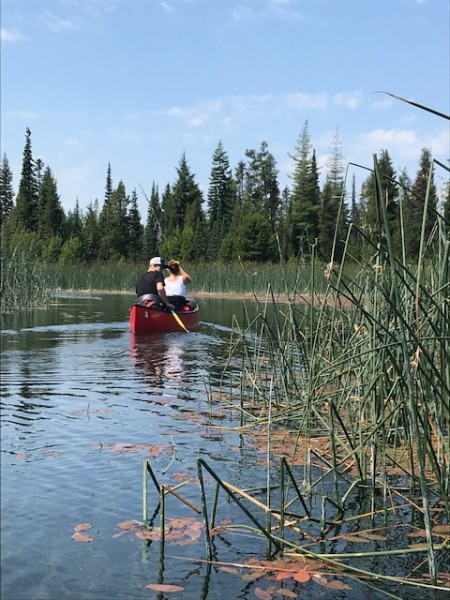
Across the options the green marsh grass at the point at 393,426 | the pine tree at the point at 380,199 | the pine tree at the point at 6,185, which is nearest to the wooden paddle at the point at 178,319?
the pine tree at the point at 380,199

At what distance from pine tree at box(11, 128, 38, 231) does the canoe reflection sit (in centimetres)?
4820

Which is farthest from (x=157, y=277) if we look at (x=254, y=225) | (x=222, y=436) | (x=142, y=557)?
(x=254, y=225)

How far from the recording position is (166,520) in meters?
3.29

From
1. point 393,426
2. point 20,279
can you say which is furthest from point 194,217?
point 393,426

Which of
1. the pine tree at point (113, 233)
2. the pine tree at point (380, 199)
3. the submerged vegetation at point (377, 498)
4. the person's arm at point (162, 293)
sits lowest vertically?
the submerged vegetation at point (377, 498)

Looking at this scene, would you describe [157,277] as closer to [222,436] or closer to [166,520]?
[222,436]

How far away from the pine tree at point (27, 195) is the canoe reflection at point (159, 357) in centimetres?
4820

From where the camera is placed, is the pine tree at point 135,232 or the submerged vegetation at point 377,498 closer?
the submerged vegetation at point 377,498

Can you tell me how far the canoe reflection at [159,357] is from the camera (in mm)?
7757

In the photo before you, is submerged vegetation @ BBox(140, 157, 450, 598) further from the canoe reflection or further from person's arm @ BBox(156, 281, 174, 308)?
person's arm @ BBox(156, 281, 174, 308)

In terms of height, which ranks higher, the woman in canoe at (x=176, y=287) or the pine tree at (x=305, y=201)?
the pine tree at (x=305, y=201)

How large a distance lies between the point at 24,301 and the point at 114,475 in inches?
543

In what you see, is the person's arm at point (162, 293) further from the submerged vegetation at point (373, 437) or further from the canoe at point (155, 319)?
the submerged vegetation at point (373, 437)

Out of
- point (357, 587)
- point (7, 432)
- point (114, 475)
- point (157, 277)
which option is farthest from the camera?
point (157, 277)
